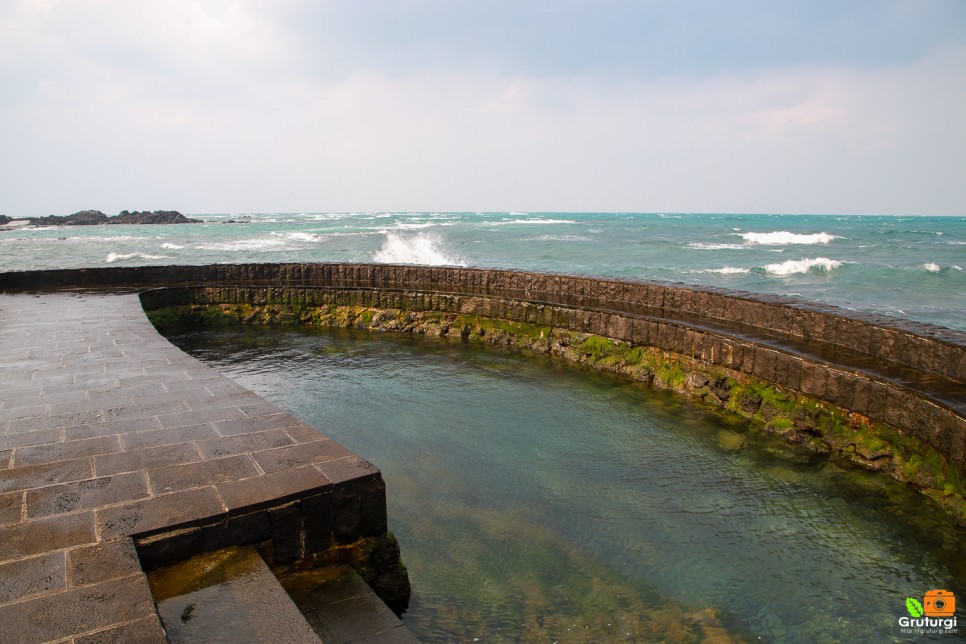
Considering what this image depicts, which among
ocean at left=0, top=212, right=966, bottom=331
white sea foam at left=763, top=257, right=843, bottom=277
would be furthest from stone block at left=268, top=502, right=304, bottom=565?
white sea foam at left=763, top=257, right=843, bottom=277

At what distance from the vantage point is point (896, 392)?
19.3 feet

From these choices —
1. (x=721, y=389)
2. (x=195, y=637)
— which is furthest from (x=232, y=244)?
(x=195, y=637)

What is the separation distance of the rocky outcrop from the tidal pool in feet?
307

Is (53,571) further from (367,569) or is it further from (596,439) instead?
(596,439)

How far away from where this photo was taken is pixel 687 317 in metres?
10.2

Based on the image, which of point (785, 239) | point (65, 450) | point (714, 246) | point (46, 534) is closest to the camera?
point (46, 534)

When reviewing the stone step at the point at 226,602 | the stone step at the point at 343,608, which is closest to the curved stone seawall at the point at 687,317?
the stone step at the point at 343,608

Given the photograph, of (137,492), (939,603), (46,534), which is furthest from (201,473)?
(939,603)

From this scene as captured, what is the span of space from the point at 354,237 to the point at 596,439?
4663cm

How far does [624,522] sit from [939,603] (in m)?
2.19

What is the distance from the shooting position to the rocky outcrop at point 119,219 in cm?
8831

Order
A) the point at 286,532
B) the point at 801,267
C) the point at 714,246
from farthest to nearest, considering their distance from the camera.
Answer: the point at 714,246 → the point at 801,267 → the point at 286,532

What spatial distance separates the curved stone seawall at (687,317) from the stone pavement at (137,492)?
17.8ft

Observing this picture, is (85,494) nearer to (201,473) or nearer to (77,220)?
(201,473)
